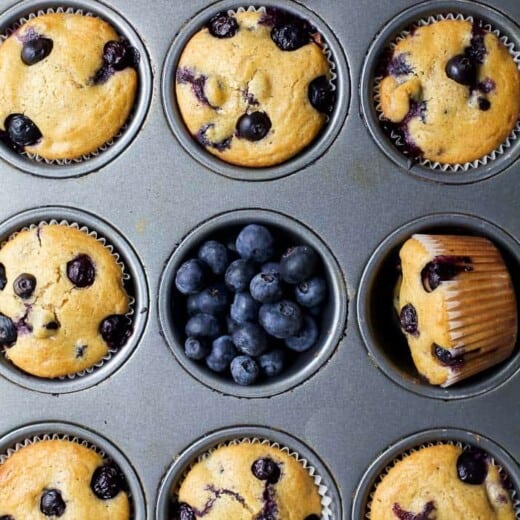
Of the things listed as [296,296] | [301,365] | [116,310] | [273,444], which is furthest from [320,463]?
[116,310]

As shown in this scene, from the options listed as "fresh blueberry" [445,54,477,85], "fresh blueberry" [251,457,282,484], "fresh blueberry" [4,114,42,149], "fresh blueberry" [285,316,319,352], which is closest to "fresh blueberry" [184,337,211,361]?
"fresh blueberry" [285,316,319,352]

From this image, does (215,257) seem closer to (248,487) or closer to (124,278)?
(124,278)

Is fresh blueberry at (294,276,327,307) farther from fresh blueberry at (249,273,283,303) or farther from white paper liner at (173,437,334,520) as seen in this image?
white paper liner at (173,437,334,520)

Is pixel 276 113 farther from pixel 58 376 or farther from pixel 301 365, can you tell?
pixel 58 376

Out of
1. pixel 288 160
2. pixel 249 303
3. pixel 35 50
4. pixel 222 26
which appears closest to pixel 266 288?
pixel 249 303

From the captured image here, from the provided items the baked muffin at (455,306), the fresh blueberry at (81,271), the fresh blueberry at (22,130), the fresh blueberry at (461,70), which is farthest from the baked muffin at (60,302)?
the fresh blueberry at (461,70)

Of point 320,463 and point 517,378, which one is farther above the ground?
point 517,378

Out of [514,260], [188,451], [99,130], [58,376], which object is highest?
[99,130]
